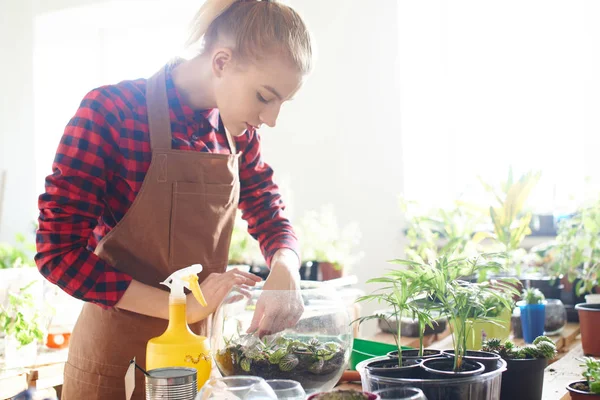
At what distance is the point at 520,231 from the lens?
236 cm

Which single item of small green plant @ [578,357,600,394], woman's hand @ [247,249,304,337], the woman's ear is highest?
the woman's ear

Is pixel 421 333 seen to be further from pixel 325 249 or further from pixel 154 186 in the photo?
pixel 325 249

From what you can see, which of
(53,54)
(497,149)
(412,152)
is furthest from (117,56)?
(497,149)

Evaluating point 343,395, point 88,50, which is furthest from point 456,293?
point 88,50

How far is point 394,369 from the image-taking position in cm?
104

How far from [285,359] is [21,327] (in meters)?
1.26

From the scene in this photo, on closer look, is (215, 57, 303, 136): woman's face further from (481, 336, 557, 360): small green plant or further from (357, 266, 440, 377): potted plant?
(481, 336, 557, 360): small green plant

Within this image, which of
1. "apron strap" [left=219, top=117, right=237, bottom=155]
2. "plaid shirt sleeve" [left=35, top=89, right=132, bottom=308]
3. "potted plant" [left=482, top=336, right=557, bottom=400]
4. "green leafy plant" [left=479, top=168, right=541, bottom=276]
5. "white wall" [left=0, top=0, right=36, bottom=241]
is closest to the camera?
"potted plant" [left=482, top=336, right=557, bottom=400]

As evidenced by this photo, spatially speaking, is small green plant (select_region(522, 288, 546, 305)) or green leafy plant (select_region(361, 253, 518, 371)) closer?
green leafy plant (select_region(361, 253, 518, 371))

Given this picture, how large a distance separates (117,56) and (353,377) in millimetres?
4214

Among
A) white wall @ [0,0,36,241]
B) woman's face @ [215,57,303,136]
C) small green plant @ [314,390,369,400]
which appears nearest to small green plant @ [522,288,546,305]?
woman's face @ [215,57,303,136]

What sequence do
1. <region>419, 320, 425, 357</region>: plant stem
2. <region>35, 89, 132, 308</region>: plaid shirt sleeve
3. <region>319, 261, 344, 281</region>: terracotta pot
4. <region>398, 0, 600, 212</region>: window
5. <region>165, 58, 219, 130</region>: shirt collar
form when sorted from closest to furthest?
1. <region>419, 320, 425, 357</region>: plant stem
2. <region>35, 89, 132, 308</region>: plaid shirt sleeve
3. <region>165, 58, 219, 130</region>: shirt collar
4. <region>319, 261, 344, 281</region>: terracotta pot
5. <region>398, 0, 600, 212</region>: window

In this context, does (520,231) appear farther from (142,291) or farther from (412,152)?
(412,152)

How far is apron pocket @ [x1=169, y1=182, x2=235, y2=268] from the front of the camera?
1.49 m
